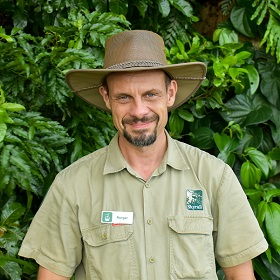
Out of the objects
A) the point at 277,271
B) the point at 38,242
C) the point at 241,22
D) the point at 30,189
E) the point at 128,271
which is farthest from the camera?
the point at 241,22

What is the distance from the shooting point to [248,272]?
2.17m

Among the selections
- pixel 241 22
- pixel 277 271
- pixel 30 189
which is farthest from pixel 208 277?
pixel 241 22

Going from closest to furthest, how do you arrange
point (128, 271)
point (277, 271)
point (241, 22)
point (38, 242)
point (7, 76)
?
point (128, 271)
point (38, 242)
point (7, 76)
point (277, 271)
point (241, 22)

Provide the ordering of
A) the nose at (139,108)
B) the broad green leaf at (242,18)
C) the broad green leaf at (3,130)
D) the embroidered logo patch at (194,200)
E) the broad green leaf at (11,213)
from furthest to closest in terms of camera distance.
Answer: the broad green leaf at (242,18) → the broad green leaf at (11,213) → the broad green leaf at (3,130) → the embroidered logo patch at (194,200) → the nose at (139,108)

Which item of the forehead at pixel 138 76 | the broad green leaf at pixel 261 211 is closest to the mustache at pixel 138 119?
the forehead at pixel 138 76

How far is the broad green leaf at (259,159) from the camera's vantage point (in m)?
3.35

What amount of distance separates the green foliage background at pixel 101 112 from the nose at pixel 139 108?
2.08 ft

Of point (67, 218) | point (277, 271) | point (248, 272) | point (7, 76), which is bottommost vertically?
point (277, 271)

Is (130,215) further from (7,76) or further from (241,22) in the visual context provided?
(241,22)

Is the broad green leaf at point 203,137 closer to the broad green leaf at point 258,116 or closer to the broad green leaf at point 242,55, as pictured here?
the broad green leaf at point 258,116

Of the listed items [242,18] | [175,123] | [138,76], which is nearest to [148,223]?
[138,76]

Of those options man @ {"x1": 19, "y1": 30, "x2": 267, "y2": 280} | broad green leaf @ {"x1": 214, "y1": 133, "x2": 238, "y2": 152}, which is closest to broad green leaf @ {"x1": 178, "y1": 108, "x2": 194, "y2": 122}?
broad green leaf @ {"x1": 214, "y1": 133, "x2": 238, "y2": 152}

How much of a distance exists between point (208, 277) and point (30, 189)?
890mm

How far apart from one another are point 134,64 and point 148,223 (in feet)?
1.82
